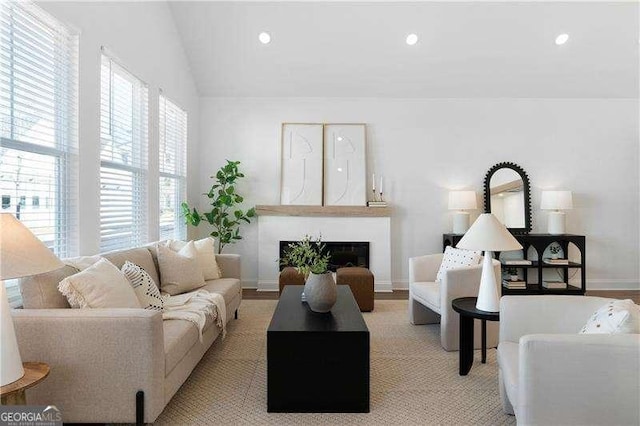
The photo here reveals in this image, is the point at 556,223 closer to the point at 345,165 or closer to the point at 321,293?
the point at 345,165

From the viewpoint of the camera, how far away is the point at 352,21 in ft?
15.7

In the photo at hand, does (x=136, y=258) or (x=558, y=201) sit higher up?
(x=558, y=201)

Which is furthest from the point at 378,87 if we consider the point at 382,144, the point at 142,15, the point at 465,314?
the point at 465,314

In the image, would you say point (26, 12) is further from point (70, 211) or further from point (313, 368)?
point (313, 368)

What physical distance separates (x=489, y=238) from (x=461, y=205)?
2812 millimetres

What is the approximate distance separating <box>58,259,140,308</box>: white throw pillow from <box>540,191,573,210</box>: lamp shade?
5120mm

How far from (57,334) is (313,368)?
131 cm

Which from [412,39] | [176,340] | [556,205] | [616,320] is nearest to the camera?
[616,320]

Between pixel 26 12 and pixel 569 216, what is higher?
pixel 26 12

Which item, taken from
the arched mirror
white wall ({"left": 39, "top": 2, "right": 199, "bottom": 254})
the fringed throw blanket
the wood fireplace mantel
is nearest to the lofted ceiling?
white wall ({"left": 39, "top": 2, "right": 199, "bottom": 254})

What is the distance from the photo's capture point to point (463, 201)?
5.42 meters

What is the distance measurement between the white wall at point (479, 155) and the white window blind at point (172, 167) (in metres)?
0.93

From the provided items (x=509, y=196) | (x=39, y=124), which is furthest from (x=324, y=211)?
(x=39, y=124)

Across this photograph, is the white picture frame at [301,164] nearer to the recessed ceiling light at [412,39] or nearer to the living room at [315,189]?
the living room at [315,189]
